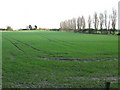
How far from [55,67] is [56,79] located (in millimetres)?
2944

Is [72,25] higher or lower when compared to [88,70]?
higher

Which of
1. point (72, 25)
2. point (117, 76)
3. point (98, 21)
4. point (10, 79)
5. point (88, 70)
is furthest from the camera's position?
point (72, 25)

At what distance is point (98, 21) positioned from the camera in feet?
325

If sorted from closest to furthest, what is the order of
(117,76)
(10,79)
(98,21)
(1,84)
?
(1,84) → (10,79) → (117,76) → (98,21)

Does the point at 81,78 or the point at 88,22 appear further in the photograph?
the point at 88,22

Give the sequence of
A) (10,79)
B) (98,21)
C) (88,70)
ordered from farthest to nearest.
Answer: (98,21) → (88,70) → (10,79)

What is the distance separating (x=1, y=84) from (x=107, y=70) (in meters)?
6.53

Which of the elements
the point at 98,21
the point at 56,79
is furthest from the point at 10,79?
the point at 98,21

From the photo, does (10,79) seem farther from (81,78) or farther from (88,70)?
(88,70)

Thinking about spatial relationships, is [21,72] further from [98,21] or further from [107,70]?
[98,21]

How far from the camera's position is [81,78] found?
32.0 feet

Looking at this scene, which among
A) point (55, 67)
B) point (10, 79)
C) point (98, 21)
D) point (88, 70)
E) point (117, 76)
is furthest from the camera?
point (98, 21)

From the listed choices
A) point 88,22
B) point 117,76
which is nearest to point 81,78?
point 117,76

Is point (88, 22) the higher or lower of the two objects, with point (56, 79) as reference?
higher
